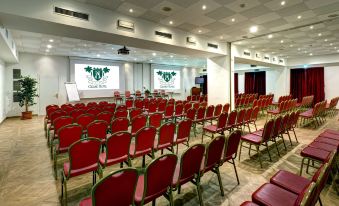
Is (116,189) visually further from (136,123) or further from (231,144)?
(136,123)

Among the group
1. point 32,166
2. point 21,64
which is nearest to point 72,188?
point 32,166

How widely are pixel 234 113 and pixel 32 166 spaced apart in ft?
16.6

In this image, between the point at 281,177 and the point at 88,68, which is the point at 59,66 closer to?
the point at 88,68

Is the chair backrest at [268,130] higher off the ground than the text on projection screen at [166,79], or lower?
lower

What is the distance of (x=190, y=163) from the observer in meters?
2.33

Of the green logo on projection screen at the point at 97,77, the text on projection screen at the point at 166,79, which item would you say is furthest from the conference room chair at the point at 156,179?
the text on projection screen at the point at 166,79

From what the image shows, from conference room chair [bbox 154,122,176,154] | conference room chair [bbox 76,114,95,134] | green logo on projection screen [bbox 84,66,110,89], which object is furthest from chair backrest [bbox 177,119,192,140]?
green logo on projection screen [bbox 84,66,110,89]

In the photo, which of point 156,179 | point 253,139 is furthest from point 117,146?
point 253,139

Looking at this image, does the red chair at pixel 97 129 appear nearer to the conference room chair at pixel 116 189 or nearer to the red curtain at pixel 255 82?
the conference room chair at pixel 116 189

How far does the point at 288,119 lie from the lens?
15.6 ft

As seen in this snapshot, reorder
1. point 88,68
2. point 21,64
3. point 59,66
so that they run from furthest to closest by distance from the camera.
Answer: point 88,68, point 59,66, point 21,64

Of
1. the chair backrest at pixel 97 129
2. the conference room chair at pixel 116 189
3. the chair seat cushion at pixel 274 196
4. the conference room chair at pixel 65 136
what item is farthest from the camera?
the chair backrest at pixel 97 129

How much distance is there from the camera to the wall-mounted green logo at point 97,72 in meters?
13.2

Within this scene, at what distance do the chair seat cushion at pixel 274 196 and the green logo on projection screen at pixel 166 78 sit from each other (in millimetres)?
16090
